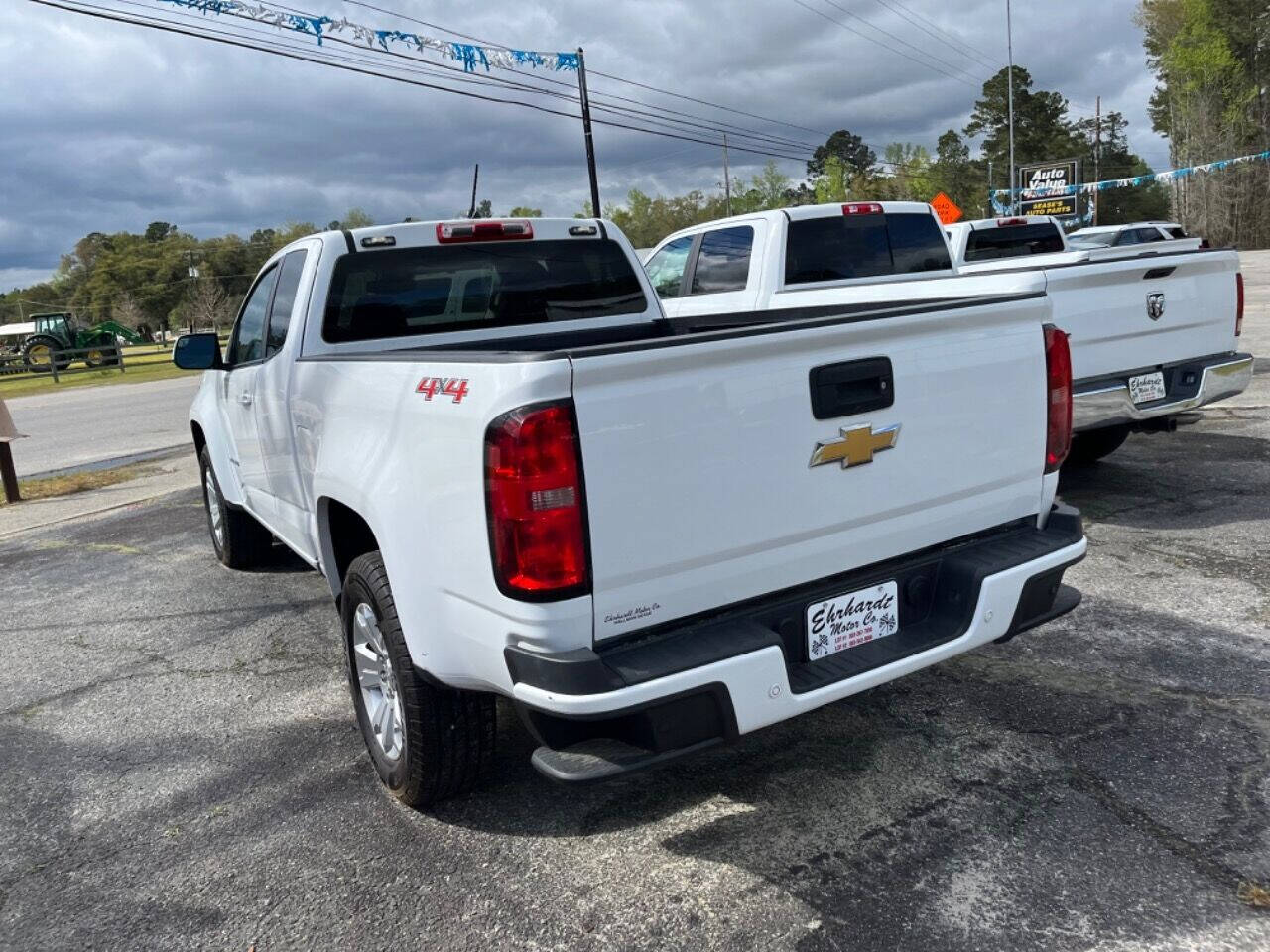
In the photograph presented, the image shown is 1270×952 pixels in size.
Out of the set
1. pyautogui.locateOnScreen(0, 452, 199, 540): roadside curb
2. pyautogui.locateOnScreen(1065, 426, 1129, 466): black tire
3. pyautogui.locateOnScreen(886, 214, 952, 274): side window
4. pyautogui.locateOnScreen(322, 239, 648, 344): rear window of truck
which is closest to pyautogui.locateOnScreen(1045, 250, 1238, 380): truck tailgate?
pyautogui.locateOnScreen(1065, 426, 1129, 466): black tire

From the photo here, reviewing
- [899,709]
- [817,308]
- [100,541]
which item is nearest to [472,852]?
[899,709]

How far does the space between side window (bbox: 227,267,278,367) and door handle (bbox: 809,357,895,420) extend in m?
3.08

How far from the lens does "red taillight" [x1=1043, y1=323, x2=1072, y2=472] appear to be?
3.27 meters

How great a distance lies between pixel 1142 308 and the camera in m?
5.95

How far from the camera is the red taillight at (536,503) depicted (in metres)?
2.32

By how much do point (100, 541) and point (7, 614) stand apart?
1.85 meters

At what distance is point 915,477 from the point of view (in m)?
2.94

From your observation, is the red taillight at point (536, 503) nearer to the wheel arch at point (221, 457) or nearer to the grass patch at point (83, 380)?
the wheel arch at point (221, 457)

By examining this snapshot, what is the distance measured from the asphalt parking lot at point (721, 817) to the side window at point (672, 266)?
15.5ft

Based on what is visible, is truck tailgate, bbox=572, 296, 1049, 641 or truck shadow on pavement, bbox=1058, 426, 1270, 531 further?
truck shadow on pavement, bbox=1058, 426, 1270, 531

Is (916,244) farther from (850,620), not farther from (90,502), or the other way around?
(90,502)

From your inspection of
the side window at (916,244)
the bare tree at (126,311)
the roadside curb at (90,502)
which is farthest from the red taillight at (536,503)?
the bare tree at (126,311)

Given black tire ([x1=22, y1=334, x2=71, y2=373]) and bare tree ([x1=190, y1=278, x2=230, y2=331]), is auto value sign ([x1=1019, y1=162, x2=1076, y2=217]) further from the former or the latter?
bare tree ([x1=190, y1=278, x2=230, y2=331])

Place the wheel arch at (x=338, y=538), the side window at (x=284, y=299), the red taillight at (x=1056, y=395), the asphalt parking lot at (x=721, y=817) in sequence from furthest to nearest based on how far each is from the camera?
the side window at (x=284, y=299) < the wheel arch at (x=338, y=538) < the red taillight at (x=1056, y=395) < the asphalt parking lot at (x=721, y=817)
